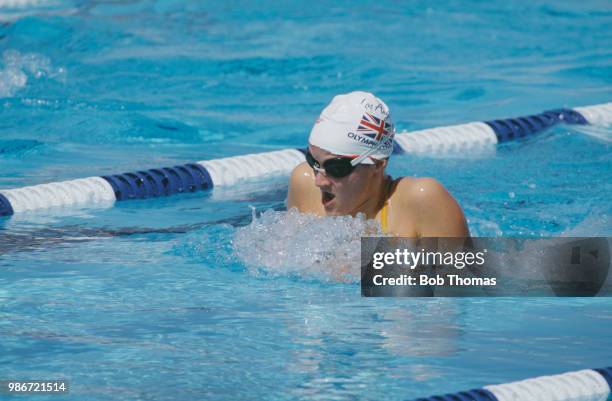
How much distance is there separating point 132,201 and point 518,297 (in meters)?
2.45

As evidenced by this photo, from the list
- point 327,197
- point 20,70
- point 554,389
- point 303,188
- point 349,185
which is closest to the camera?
point 554,389

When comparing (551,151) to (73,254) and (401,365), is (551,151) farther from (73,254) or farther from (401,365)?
(401,365)

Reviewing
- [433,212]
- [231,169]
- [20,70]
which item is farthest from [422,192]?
[20,70]

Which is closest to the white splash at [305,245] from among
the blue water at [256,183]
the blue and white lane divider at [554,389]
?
the blue water at [256,183]

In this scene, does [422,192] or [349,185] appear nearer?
[422,192]

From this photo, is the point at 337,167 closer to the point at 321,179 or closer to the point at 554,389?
the point at 321,179

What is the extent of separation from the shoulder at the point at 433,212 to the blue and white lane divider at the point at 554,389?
82 centimetres

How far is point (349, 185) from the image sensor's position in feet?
13.6

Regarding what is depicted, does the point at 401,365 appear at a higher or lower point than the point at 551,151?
lower

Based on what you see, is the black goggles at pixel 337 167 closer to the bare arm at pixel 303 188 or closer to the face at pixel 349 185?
the face at pixel 349 185

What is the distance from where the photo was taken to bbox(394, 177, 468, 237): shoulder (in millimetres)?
4039

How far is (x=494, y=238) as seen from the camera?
16.6ft

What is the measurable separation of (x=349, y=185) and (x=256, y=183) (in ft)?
7.77

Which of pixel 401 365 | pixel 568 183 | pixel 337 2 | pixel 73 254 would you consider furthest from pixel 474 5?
pixel 401 365
